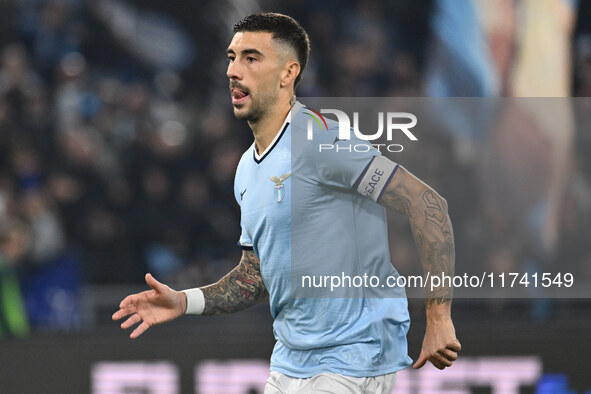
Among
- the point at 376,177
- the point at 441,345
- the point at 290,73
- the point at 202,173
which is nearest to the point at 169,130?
the point at 202,173

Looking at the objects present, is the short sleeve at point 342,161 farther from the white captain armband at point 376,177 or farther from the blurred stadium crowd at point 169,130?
the blurred stadium crowd at point 169,130

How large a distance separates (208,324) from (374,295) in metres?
3.53

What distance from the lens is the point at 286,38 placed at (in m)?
3.66

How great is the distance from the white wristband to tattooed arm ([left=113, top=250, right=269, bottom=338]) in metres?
0.01

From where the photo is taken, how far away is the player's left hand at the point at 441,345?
3201 millimetres

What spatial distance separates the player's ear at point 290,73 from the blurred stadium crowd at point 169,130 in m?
2.23

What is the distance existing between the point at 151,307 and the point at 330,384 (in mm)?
780

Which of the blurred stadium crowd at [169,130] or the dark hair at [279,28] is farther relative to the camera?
the blurred stadium crowd at [169,130]

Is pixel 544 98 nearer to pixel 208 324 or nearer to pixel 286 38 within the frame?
pixel 208 324

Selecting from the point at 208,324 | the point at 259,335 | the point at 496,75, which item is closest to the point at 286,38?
the point at 259,335

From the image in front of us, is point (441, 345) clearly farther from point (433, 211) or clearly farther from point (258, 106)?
point (258, 106)

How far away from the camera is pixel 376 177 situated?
3.35 meters

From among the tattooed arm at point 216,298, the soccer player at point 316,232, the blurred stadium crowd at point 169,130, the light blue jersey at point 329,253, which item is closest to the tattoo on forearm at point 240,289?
the tattooed arm at point 216,298

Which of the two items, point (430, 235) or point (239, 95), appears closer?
point (430, 235)
